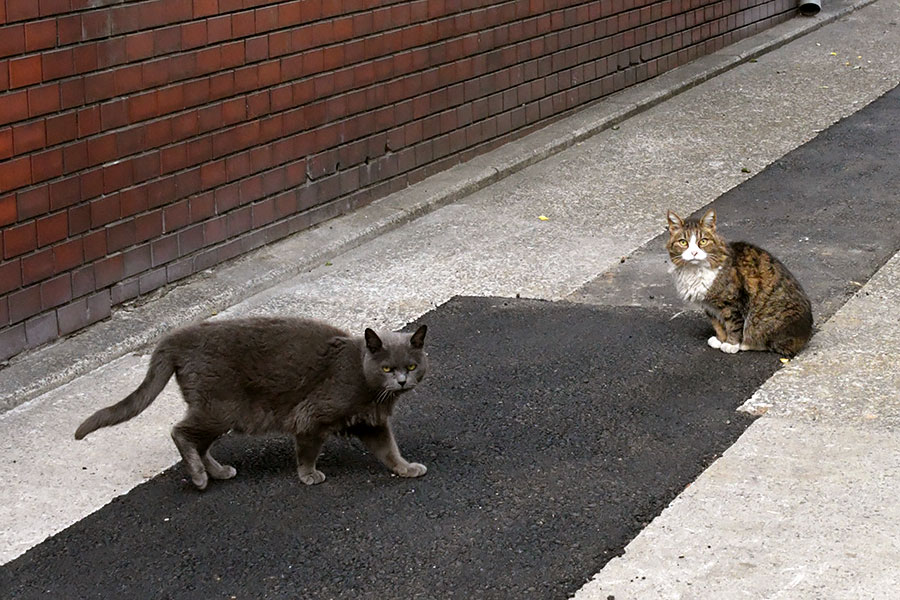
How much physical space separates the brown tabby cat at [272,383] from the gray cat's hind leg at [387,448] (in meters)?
0.05

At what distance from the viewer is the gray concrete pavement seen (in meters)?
5.50

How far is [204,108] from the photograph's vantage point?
8.05 metres

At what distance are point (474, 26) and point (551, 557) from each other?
6.30 metres

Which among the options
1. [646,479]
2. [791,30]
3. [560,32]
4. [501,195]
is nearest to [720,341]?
[646,479]

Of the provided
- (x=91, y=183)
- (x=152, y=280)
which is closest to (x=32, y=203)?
(x=91, y=183)

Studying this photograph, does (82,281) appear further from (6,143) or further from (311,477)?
(311,477)

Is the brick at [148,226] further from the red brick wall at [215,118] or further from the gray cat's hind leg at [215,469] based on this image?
the gray cat's hind leg at [215,469]

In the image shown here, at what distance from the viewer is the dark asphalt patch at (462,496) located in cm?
500

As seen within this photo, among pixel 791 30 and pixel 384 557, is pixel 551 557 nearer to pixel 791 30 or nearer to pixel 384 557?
pixel 384 557

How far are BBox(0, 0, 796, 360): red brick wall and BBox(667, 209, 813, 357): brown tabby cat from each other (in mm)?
2914

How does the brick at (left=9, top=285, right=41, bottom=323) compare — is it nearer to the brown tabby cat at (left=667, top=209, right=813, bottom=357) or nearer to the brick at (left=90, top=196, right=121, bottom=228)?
the brick at (left=90, top=196, right=121, bottom=228)

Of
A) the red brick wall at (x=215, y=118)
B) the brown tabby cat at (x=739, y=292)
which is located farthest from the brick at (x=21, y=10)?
the brown tabby cat at (x=739, y=292)

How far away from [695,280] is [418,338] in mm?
2195

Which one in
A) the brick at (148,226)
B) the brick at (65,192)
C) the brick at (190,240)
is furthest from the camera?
the brick at (190,240)
